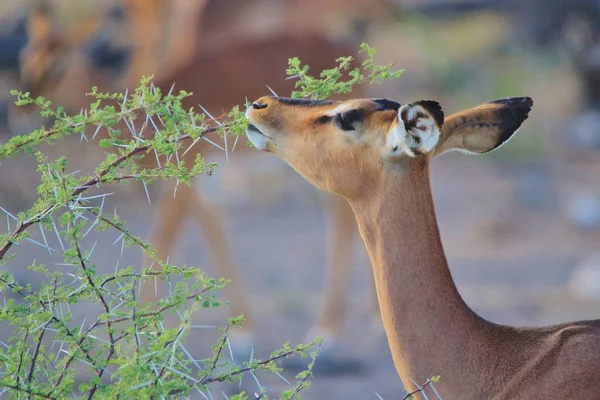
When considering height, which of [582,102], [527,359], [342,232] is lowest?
[527,359]

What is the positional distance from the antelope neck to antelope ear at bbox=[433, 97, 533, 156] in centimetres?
18

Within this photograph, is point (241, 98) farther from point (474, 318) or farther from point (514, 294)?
point (474, 318)

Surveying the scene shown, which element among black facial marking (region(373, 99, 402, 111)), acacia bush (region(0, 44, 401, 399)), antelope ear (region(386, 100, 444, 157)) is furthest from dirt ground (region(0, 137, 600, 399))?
acacia bush (region(0, 44, 401, 399))

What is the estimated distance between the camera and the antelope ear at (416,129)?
2814mm

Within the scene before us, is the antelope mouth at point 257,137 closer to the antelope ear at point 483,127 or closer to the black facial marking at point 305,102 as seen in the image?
the black facial marking at point 305,102

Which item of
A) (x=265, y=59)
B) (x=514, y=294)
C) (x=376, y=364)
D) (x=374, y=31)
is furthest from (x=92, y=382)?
(x=374, y=31)

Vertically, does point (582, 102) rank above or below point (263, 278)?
above

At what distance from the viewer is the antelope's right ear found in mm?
7688

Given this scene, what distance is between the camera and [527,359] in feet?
9.72

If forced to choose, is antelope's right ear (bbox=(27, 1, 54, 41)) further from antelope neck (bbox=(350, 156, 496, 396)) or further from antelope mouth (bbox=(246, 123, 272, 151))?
antelope neck (bbox=(350, 156, 496, 396))

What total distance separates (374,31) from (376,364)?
24.8ft

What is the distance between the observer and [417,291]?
305cm

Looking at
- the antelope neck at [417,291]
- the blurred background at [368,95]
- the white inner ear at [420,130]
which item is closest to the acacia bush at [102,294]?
the white inner ear at [420,130]

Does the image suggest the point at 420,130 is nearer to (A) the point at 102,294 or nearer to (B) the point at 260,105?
(B) the point at 260,105
